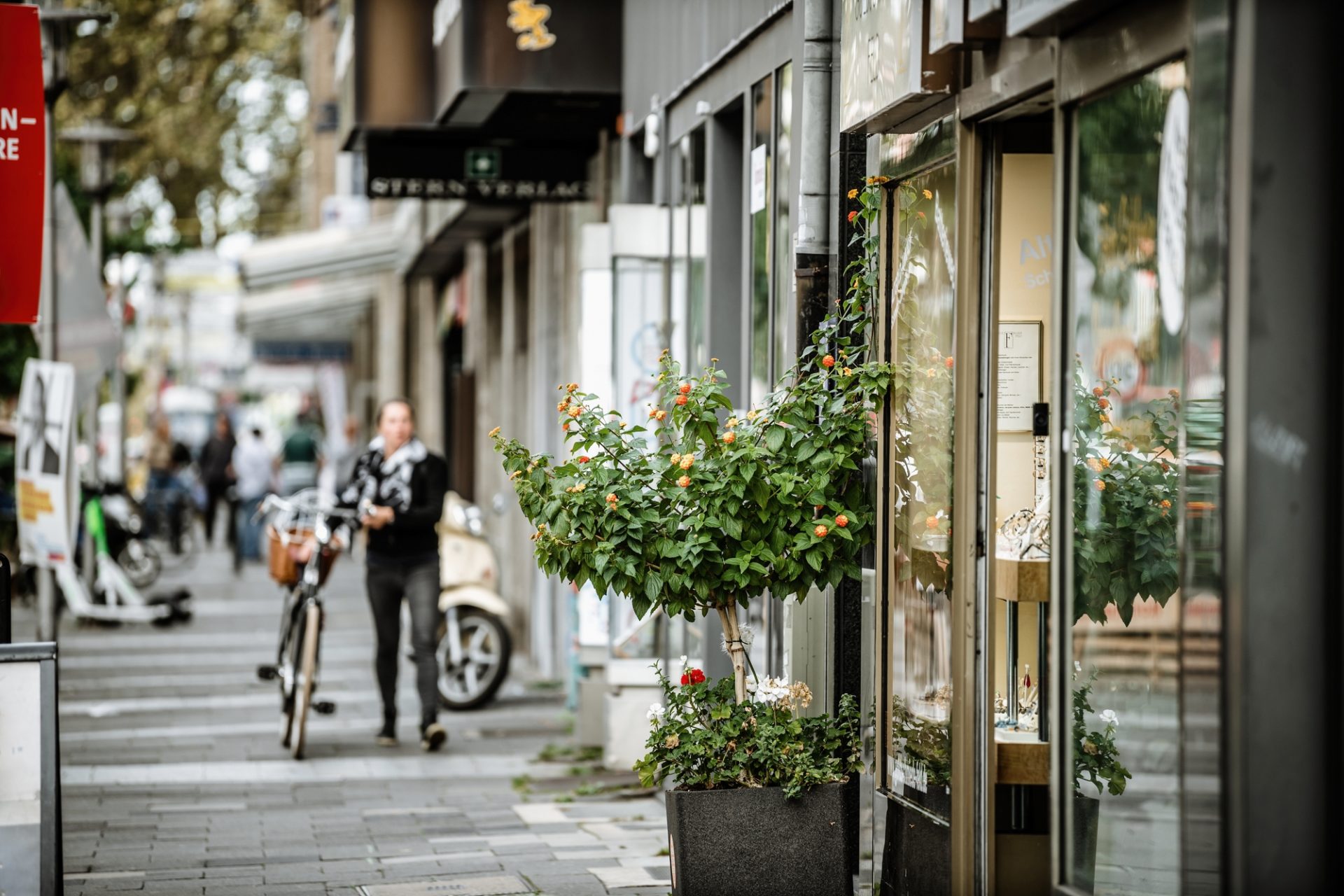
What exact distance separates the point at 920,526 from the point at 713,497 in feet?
2.35

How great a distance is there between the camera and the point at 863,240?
629cm

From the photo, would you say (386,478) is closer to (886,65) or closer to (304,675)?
(304,675)

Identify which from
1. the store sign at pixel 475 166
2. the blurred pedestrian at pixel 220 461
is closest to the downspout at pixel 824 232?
the store sign at pixel 475 166

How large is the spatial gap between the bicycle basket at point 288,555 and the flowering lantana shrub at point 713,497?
4.53m

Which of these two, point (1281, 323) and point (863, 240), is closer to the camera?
point (1281, 323)

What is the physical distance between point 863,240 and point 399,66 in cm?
683

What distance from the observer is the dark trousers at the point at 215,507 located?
25.1m

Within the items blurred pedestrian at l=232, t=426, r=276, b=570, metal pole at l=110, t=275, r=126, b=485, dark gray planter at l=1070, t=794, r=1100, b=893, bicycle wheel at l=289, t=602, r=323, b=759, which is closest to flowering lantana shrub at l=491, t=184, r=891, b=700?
dark gray planter at l=1070, t=794, r=1100, b=893

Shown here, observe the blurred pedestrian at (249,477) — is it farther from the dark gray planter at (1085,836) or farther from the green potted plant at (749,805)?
the dark gray planter at (1085,836)

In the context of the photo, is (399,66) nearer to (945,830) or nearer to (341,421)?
(945,830)

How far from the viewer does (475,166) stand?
1319 centimetres

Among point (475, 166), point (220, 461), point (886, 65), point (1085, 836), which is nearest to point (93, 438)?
point (475, 166)

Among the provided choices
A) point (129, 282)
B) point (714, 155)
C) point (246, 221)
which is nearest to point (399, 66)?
point (714, 155)

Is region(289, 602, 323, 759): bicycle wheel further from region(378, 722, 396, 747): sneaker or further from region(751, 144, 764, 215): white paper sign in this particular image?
region(751, 144, 764, 215): white paper sign
